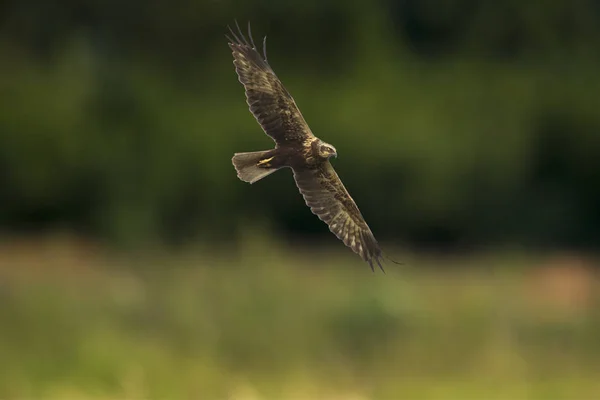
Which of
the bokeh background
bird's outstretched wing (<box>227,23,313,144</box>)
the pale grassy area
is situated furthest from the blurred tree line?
bird's outstretched wing (<box>227,23,313,144</box>)

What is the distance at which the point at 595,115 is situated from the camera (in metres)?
15.4

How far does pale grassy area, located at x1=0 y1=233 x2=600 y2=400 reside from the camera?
800 centimetres

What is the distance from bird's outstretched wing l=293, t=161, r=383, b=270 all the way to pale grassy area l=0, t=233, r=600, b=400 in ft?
15.8

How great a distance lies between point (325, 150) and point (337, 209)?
0.29m

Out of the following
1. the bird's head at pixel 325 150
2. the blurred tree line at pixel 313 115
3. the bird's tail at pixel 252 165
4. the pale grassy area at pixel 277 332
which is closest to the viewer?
the bird's head at pixel 325 150

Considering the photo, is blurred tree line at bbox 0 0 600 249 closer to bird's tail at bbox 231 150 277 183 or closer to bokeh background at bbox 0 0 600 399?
bokeh background at bbox 0 0 600 399

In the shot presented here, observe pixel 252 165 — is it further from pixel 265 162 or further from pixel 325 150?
pixel 325 150

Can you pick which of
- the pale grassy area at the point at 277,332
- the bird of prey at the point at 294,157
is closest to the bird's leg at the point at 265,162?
the bird of prey at the point at 294,157

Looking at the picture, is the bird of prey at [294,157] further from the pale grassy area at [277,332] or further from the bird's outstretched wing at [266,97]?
the pale grassy area at [277,332]

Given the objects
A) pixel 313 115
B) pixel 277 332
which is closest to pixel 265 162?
pixel 277 332

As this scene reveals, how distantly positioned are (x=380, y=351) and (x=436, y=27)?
7736 mm

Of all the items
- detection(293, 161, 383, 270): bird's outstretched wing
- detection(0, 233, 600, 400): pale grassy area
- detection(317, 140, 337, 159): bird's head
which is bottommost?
detection(0, 233, 600, 400): pale grassy area

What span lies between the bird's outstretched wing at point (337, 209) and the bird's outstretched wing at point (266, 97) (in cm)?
11

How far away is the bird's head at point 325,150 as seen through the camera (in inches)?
83.0
